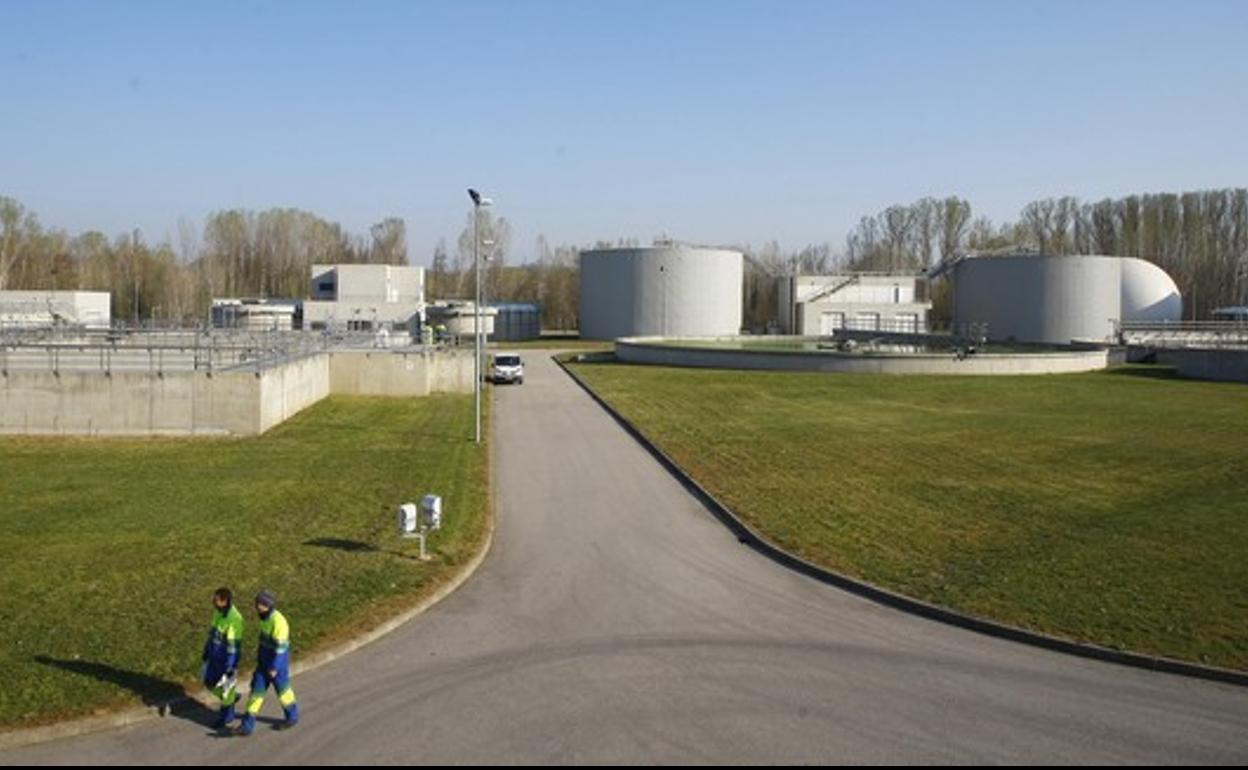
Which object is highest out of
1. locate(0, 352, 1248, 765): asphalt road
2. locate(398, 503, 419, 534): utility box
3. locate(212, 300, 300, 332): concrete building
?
locate(212, 300, 300, 332): concrete building

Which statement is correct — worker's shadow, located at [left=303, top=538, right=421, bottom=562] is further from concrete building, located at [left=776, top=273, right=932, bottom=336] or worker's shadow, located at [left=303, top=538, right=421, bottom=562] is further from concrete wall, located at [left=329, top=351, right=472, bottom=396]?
concrete building, located at [left=776, top=273, right=932, bottom=336]

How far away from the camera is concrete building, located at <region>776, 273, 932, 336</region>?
268 ft

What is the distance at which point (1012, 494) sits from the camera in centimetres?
1856

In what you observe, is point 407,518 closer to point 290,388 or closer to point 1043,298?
point 290,388

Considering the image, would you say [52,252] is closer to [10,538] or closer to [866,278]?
[866,278]

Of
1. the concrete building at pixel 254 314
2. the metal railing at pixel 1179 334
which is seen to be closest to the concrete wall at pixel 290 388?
the concrete building at pixel 254 314

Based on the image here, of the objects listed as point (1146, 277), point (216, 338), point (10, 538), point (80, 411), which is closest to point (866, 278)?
point (1146, 277)

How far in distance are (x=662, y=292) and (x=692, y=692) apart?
67.0 m

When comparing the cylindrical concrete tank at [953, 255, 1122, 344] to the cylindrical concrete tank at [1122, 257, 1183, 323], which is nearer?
the cylindrical concrete tank at [953, 255, 1122, 344]

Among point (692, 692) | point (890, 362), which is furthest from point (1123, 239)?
point (692, 692)

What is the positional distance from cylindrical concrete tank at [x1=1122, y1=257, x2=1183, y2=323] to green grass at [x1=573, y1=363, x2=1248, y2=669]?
3996 cm

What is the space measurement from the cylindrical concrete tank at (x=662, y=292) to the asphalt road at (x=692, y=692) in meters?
62.5

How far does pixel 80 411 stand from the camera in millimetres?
24297

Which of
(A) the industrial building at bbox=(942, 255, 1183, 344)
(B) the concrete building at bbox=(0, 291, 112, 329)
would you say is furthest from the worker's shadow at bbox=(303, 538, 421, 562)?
(B) the concrete building at bbox=(0, 291, 112, 329)
